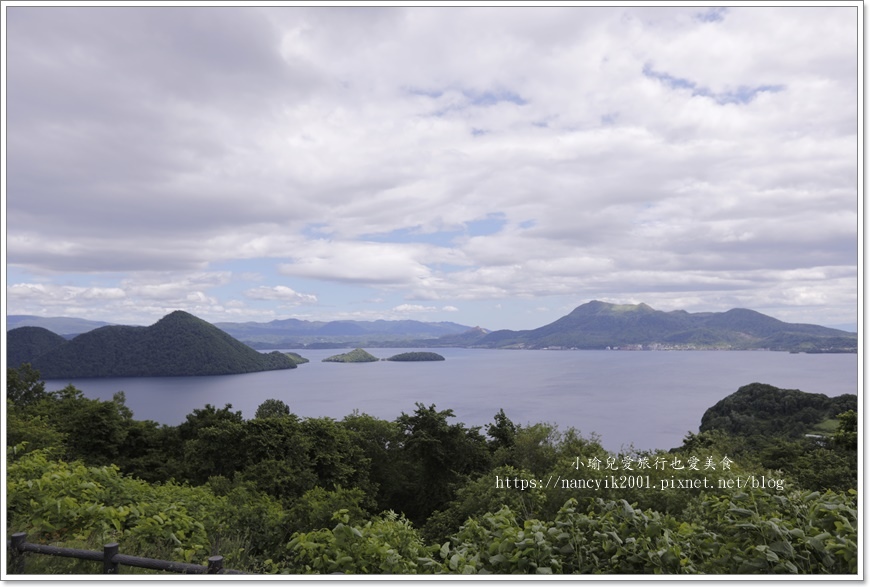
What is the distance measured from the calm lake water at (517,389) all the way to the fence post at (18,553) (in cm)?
2449

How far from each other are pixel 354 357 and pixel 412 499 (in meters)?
49.4

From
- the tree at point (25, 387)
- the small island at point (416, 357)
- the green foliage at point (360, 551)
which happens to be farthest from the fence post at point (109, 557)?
the small island at point (416, 357)

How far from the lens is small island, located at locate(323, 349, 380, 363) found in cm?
6297

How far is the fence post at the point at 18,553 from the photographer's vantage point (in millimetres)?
3604

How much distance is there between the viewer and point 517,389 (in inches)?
1874

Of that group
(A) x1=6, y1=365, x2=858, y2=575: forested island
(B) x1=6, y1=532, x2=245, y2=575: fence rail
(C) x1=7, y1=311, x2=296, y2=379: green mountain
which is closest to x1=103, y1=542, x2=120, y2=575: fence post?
(B) x1=6, y1=532, x2=245, y2=575: fence rail

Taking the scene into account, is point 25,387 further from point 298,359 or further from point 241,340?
point 298,359

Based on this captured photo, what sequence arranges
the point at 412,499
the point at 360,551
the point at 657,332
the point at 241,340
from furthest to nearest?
the point at 657,332 → the point at 241,340 → the point at 412,499 → the point at 360,551

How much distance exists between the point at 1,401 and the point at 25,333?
127 feet

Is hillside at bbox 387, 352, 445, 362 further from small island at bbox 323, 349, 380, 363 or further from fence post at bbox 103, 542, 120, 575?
fence post at bbox 103, 542, 120, 575

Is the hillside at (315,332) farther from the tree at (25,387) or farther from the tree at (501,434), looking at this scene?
the tree at (501,434)

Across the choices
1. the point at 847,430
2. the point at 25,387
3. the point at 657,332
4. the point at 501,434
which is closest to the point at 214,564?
the point at 501,434

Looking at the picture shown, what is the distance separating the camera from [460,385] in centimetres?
5209
